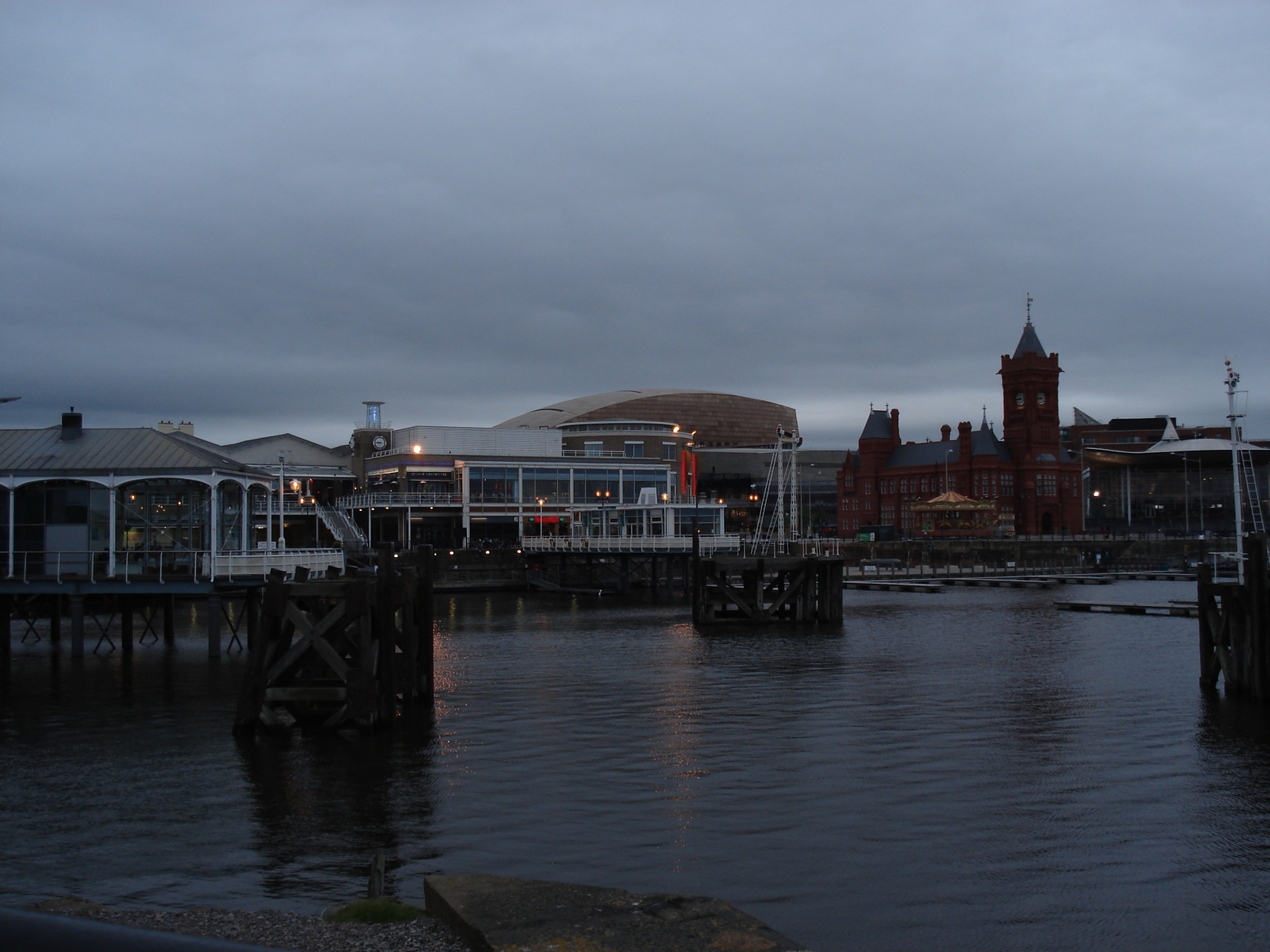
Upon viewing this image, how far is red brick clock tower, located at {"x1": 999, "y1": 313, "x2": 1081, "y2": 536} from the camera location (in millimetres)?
140875

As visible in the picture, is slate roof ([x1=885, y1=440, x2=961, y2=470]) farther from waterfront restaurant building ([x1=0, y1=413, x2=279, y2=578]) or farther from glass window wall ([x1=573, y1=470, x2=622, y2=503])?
waterfront restaurant building ([x1=0, y1=413, x2=279, y2=578])

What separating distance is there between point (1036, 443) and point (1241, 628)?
380 ft

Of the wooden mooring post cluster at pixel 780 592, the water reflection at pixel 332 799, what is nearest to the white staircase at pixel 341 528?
the wooden mooring post cluster at pixel 780 592

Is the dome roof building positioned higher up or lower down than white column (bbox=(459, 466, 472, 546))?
higher up

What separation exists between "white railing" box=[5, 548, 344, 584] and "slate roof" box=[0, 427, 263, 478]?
290cm

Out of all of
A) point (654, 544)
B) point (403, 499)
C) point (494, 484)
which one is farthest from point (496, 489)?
point (654, 544)

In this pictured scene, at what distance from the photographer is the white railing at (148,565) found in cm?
3838

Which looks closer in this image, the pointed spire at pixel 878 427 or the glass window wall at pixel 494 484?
the glass window wall at pixel 494 484

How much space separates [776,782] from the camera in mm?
21344

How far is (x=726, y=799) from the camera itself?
20109mm

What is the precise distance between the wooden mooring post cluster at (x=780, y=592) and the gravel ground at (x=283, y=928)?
1777 inches

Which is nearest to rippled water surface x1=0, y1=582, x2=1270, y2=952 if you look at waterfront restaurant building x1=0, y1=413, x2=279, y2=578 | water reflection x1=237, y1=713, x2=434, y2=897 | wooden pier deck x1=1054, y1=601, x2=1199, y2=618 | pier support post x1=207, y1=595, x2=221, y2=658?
water reflection x1=237, y1=713, x2=434, y2=897

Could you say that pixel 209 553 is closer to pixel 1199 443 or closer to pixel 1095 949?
pixel 1095 949

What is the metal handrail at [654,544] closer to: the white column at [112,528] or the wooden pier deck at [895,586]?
the wooden pier deck at [895,586]
